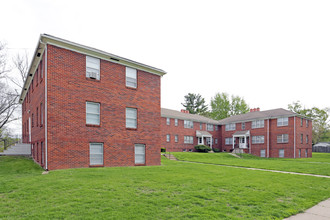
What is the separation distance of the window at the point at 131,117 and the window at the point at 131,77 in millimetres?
1823

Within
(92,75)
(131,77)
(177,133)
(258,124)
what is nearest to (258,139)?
(258,124)

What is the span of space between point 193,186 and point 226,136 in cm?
3807

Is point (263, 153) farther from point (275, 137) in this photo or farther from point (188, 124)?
point (188, 124)

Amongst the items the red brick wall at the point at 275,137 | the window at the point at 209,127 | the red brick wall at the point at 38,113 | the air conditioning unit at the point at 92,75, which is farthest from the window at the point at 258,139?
the red brick wall at the point at 38,113

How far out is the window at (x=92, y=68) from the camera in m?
14.7

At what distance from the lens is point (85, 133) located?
14.2 meters

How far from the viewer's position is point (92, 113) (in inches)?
579

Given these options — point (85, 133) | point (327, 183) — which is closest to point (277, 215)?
point (327, 183)

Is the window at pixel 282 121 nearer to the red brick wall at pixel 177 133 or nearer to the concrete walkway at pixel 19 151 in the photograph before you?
the red brick wall at pixel 177 133

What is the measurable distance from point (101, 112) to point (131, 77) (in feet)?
12.0

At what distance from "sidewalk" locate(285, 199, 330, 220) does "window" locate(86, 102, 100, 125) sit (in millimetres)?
12071

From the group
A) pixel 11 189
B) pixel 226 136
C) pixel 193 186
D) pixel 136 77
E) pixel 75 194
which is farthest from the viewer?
pixel 226 136

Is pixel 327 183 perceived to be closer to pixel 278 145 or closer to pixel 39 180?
pixel 39 180

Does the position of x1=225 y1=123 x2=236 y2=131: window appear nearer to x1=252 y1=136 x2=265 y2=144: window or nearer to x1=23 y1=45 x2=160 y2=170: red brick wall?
x1=252 y1=136 x2=265 y2=144: window
